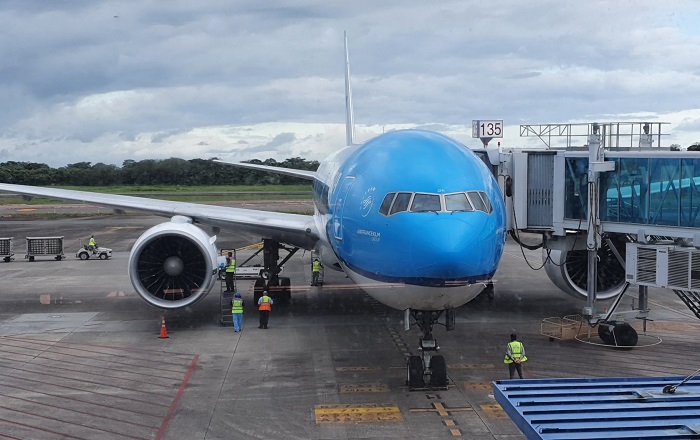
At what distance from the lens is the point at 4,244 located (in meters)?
33.4

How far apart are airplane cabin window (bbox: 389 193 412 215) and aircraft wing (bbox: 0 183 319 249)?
20.5 ft

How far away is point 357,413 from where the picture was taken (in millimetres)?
12141

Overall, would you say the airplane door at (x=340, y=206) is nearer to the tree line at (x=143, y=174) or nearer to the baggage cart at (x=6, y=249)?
the baggage cart at (x=6, y=249)

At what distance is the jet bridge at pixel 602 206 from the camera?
1505 cm

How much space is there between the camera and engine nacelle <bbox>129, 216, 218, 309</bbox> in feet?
60.5

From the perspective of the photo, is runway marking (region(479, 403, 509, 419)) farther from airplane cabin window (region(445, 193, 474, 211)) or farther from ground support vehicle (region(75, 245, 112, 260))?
ground support vehicle (region(75, 245, 112, 260))

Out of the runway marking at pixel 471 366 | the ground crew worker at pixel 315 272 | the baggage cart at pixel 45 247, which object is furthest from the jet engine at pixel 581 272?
the baggage cart at pixel 45 247

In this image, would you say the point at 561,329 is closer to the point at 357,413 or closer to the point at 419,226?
the point at 357,413

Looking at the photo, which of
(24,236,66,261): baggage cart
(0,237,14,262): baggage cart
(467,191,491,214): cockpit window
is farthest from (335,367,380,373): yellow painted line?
(0,237,14,262): baggage cart

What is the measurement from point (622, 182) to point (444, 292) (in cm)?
696

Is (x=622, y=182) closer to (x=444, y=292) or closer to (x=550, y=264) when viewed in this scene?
Result: (x=550, y=264)

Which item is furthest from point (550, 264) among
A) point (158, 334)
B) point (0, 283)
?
point (0, 283)

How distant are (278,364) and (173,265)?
5015mm

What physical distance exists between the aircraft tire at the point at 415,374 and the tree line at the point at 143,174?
4033cm
